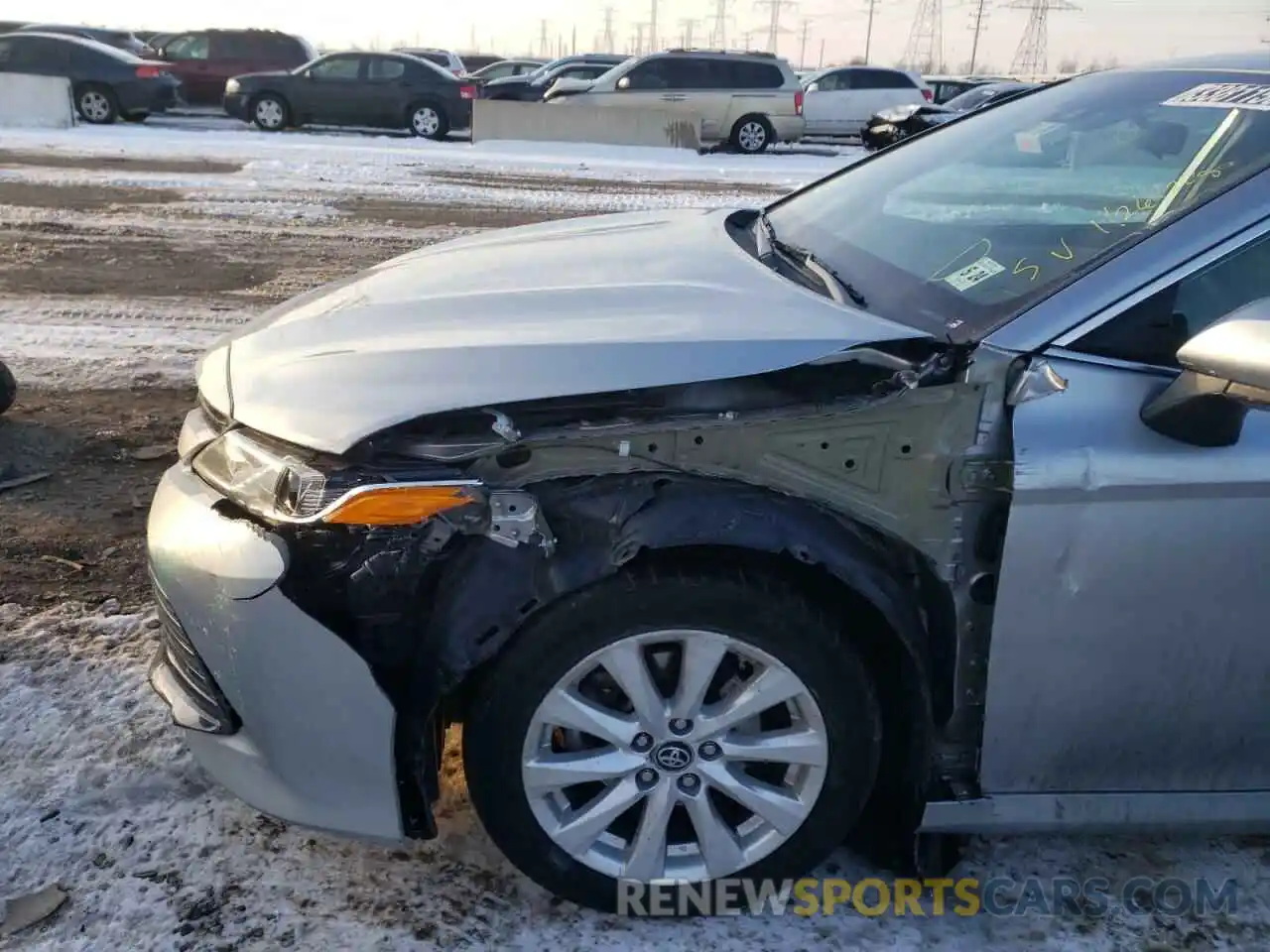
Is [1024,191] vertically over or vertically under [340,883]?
over

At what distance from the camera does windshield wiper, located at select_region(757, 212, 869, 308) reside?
2.38 m

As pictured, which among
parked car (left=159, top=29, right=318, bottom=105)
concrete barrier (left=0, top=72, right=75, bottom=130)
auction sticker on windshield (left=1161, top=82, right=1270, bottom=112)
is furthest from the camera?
parked car (left=159, top=29, right=318, bottom=105)

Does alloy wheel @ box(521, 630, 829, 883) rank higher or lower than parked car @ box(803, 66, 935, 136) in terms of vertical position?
lower

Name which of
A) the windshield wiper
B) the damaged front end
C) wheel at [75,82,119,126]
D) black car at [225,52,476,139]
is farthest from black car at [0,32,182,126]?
the damaged front end

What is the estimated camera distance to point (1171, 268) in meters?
1.99

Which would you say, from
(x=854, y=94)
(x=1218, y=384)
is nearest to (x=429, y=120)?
(x=854, y=94)

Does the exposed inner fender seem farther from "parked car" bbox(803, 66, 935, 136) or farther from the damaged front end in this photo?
"parked car" bbox(803, 66, 935, 136)

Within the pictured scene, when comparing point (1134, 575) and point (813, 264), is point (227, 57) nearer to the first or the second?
point (813, 264)

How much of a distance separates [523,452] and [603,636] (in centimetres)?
38

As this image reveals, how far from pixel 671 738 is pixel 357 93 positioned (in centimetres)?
1923

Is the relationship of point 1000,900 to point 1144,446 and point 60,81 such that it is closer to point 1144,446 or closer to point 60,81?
point 1144,446

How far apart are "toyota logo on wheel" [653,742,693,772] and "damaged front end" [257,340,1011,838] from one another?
395 millimetres

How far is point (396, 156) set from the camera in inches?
594

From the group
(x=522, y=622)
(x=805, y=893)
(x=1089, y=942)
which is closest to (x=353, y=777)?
(x=522, y=622)
